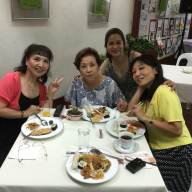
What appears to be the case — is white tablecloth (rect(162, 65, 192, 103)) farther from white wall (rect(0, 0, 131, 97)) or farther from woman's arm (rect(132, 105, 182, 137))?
white wall (rect(0, 0, 131, 97))

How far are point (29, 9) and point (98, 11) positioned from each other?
1386mm

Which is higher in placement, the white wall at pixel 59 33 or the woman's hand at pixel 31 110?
the white wall at pixel 59 33

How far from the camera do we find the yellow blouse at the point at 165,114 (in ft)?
4.34

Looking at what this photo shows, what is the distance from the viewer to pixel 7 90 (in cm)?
162

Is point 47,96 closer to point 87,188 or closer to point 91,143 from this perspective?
point 91,143

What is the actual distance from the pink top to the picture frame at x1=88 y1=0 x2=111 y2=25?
205 cm

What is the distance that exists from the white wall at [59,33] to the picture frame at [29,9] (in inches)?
2.5

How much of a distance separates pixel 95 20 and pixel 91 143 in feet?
8.89

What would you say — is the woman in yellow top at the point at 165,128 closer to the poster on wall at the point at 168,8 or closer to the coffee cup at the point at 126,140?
the coffee cup at the point at 126,140

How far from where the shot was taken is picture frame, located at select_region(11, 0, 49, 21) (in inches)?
88.4

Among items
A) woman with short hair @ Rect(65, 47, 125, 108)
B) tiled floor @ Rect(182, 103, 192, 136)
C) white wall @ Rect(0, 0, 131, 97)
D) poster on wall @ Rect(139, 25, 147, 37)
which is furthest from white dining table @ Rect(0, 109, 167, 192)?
poster on wall @ Rect(139, 25, 147, 37)

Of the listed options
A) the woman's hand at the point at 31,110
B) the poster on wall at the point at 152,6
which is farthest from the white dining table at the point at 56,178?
the poster on wall at the point at 152,6

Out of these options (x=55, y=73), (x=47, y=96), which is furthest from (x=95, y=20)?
(x=47, y=96)

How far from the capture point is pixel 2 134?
173 centimetres
